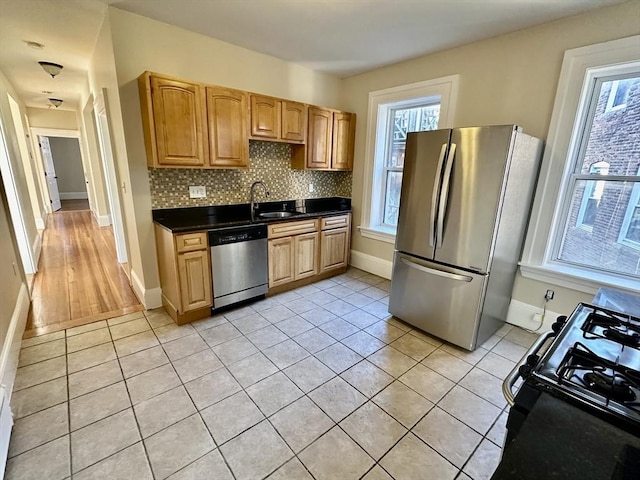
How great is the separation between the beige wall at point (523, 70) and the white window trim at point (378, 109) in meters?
0.07

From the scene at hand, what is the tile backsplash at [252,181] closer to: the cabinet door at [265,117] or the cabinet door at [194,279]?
the cabinet door at [265,117]

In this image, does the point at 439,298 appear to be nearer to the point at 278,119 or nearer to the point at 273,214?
the point at 273,214

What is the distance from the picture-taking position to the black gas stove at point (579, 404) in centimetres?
63

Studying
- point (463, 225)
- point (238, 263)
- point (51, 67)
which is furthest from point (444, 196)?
point (51, 67)

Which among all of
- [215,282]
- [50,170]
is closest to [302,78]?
[215,282]

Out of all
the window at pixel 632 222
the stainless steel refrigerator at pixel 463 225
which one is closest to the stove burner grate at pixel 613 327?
the stainless steel refrigerator at pixel 463 225

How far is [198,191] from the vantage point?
306cm

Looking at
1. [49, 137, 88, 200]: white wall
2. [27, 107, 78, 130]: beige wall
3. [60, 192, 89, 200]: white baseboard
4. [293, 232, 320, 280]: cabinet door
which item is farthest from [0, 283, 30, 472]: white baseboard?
[49, 137, 88, 200]: white wall

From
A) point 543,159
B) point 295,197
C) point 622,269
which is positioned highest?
point 543,159

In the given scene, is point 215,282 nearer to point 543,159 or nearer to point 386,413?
point 386,413

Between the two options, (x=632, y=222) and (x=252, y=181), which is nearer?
(x=632, y=222)

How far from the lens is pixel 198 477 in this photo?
1.41 m

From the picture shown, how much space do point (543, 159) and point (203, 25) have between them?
123 inches

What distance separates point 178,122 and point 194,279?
1368mm
